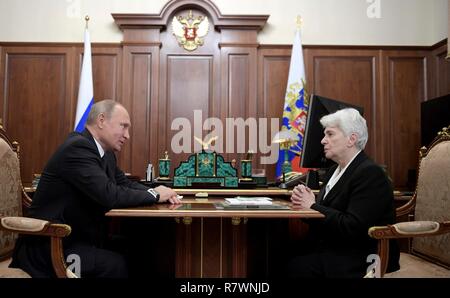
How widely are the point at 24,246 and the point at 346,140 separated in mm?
1764

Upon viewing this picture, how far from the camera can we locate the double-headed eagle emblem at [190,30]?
4.35 meters

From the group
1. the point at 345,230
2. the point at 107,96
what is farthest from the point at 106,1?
the point at 345,230

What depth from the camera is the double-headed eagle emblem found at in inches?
171

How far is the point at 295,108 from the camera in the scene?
4059mm

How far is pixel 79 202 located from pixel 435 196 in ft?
6.53

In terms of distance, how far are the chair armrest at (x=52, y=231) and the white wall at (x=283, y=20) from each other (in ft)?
10.3

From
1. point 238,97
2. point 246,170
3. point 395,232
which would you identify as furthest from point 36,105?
point 395,232

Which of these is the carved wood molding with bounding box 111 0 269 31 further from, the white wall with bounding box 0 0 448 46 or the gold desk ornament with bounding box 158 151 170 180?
the gold desk ornament with bounding box 158 151 170 180

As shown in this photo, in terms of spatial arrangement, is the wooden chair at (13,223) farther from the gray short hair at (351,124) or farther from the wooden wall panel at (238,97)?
the wooden wall panel at (238,97)

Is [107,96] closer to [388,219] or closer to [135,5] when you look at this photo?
[135,5]

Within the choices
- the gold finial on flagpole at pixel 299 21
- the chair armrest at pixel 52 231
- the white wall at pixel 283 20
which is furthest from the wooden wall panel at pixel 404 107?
the chair armrest at pixel 52 231

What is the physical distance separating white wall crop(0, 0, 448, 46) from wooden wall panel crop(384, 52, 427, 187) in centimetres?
28

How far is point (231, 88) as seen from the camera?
4.37 meters

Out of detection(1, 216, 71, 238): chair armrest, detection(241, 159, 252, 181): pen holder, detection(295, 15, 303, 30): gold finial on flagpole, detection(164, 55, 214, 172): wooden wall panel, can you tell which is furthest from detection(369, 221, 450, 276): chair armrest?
detection(295, 15, 303, 30): gold finial on flagpole
